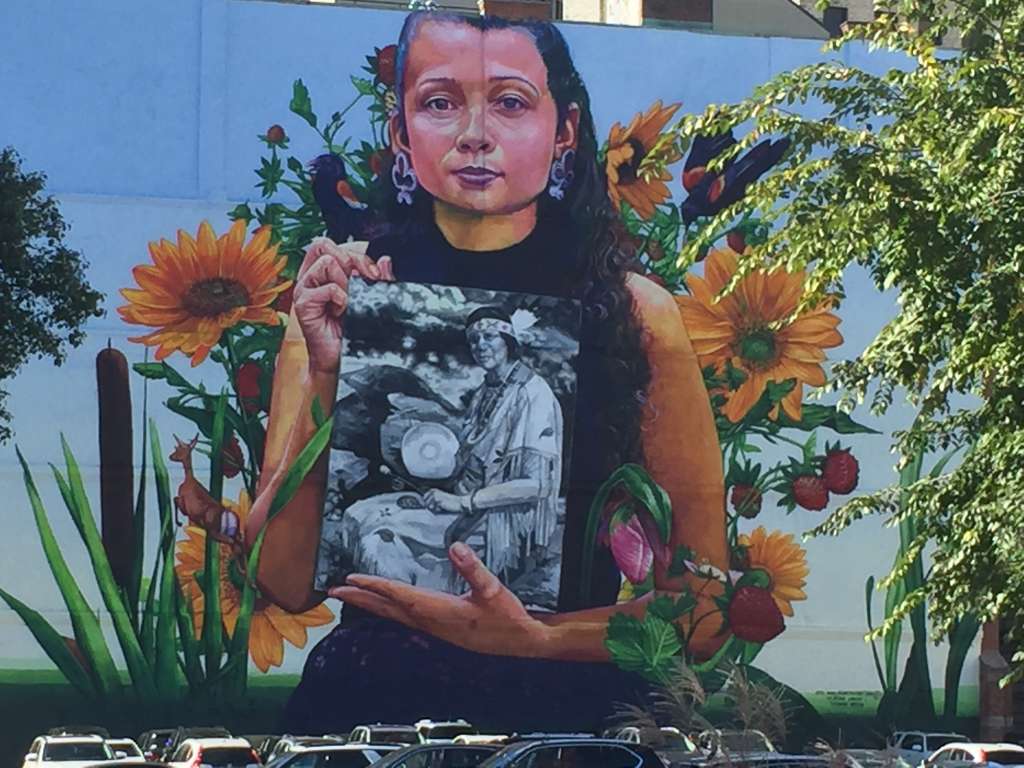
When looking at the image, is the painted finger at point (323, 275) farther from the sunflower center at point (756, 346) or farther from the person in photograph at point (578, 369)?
the sunflower center at point (756, 346)

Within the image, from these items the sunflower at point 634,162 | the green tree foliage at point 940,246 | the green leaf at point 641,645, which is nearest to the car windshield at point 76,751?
the green leaf at point 641,645

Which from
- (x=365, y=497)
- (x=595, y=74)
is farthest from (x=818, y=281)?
(x=595, y=74)

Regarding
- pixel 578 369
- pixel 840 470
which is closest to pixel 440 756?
pixel 578 369

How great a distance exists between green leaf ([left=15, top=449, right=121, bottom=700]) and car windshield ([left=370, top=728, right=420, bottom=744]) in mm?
10035

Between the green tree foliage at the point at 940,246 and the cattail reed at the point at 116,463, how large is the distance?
97.1 feet

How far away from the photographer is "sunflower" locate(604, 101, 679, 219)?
148 ft

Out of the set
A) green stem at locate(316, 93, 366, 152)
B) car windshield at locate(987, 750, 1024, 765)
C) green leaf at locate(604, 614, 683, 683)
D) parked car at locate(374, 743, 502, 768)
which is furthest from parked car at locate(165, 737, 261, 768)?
green stem at locate(316, 93, 366, 152)

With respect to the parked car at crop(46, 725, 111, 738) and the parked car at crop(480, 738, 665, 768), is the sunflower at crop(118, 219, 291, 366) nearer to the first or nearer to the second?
the parked car at crop(46, 725, 111, 738)

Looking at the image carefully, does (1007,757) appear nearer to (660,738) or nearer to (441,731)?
(660,738)

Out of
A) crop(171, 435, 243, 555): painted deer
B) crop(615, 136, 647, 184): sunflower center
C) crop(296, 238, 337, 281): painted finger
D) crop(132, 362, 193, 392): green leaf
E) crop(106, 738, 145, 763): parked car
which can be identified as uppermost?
crop(615, 136, 647, 184): sunflower center

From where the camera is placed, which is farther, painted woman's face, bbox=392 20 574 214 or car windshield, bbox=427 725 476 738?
painted woman's face, bbox=392 20 574 214

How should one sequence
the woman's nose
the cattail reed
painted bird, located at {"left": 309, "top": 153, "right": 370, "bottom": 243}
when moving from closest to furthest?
the cattail reed → painted bird, located at {"left": 309, "top": 153, "right": 370, "bottom": 243} → the woman's nose

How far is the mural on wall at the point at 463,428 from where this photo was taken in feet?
139

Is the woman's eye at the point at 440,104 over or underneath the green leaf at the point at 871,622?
over
